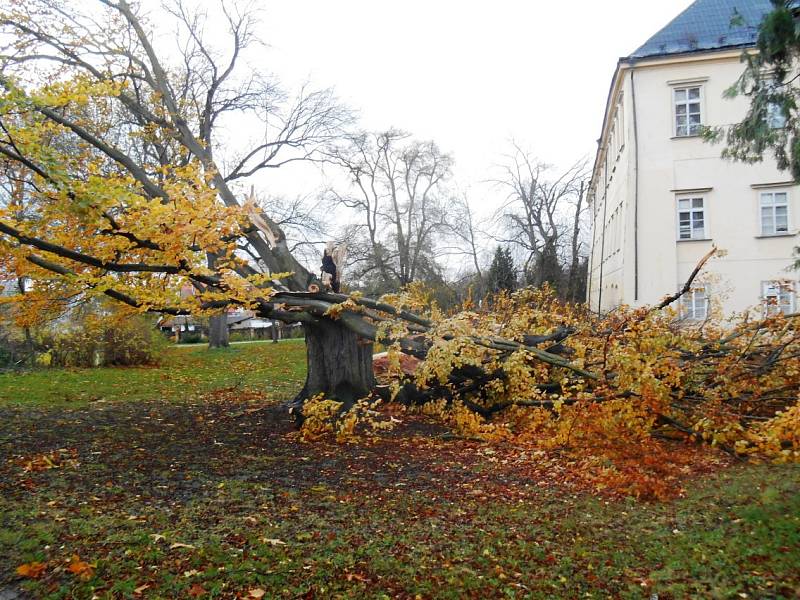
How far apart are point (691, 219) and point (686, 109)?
308 cm

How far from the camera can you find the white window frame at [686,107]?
709 inches

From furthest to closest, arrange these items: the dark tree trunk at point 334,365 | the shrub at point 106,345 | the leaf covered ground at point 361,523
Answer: the shrub at point 106,345 < the dark tree trunk at point 334,365 < the leaf covered ground at point 361,523

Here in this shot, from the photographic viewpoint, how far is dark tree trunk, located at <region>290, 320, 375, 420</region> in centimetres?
923

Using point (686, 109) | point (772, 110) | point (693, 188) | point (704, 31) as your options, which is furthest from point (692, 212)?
point (772, 110)

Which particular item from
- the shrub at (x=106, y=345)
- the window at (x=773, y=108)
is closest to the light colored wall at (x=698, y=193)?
the window at (x=773, y=108)

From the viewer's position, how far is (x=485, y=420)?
9.09m

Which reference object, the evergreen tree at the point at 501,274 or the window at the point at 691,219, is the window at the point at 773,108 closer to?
the window at the point at 691,219

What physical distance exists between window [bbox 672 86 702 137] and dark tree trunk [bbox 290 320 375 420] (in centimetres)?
1305

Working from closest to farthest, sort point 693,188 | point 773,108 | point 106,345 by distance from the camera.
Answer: point 773,108 → point 106,345 → point 693,188

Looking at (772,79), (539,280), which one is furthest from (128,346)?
(539,280)

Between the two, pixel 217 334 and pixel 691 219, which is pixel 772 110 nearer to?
pixel 691 219

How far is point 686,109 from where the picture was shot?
18172 mm

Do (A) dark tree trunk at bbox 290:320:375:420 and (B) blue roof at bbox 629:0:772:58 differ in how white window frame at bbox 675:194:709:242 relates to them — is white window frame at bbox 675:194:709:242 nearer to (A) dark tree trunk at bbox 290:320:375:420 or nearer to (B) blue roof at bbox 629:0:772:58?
(B) blue roof at bbox 629:0:772:58

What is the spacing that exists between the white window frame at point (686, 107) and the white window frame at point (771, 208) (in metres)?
2.58
